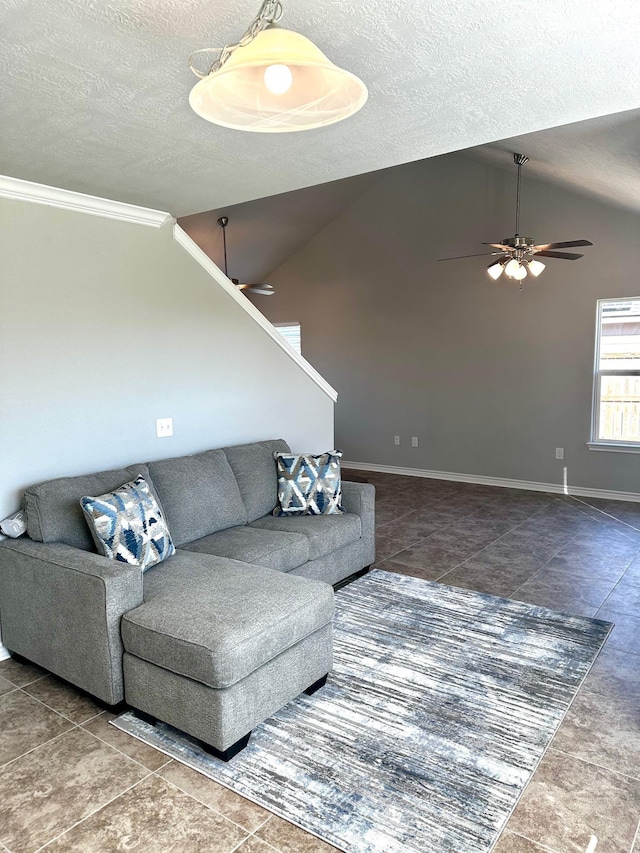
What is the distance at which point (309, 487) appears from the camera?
3.71m

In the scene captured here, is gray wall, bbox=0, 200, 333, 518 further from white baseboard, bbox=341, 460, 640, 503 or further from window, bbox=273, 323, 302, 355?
window, bbox=273, 323, 302, 355

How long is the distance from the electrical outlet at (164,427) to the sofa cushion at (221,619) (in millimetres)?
1144

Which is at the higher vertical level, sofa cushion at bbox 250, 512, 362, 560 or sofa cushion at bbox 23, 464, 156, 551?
sofa cushion at bbox 23, 464, 156, 551

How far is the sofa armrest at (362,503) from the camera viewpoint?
3758 mm

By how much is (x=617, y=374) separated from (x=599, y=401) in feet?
1.02

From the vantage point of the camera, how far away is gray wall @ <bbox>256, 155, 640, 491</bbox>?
5.92m

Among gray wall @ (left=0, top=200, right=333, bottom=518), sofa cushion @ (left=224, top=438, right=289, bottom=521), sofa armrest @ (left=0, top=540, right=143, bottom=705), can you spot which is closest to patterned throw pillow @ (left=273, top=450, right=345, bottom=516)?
sofa cushion @ (left=224, top=438, right=289, bottom=521)

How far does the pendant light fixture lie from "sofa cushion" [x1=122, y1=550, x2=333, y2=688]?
63.4 inches

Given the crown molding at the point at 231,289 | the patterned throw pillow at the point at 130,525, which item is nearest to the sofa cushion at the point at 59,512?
the patterned throw pillow at the point at 130,525

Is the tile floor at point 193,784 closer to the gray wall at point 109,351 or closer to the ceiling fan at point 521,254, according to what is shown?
the gray wall at point 109,351

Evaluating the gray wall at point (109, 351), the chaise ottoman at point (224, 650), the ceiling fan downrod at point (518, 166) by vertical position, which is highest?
the ceiling fan downrod at point (518, 166)

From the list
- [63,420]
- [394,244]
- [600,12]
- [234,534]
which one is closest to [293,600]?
[234,534]

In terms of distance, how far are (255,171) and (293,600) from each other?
1.97 metres

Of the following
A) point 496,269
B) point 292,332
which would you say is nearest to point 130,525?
point 496,269
